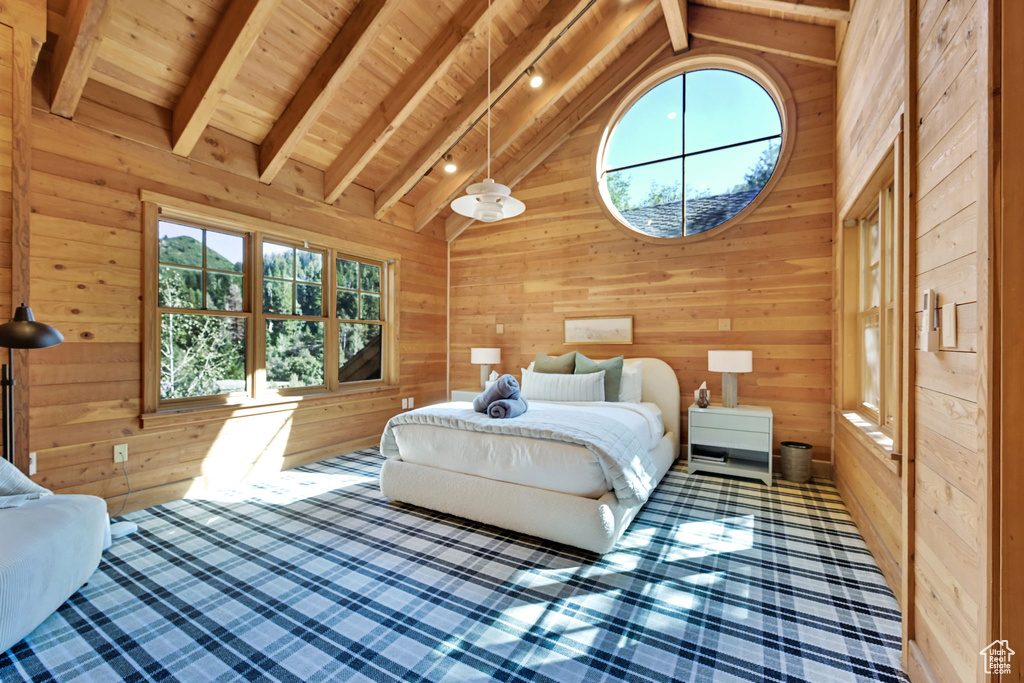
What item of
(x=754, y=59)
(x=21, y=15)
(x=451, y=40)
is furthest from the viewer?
(x=754, y=59)

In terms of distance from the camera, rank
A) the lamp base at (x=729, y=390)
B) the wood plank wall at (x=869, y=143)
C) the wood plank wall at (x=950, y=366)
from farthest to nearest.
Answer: the lamp base at (x=729, y=390), the wood plank wall at (x=869, y=143), the wood plank wall at (x=950, y=366)

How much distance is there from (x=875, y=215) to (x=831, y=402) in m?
1.57

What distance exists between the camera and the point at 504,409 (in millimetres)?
2850

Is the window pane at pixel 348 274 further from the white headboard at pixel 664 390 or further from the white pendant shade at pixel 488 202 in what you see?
the white headboard at pixel 664 390

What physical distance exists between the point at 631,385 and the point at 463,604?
2587mm

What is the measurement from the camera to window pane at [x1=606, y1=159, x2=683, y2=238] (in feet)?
14.4

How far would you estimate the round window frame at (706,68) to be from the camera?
12.5ft

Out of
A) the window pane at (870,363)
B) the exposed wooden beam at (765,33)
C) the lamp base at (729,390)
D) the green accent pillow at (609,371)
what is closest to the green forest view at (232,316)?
the green accent pillow at (609,371)

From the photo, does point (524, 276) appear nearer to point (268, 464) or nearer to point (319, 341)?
point (319, 341)

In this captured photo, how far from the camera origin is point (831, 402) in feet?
11.9

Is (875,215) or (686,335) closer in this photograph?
(875,215)

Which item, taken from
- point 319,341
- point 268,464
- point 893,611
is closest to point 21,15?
point 319,341

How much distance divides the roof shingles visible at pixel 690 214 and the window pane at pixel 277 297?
347 cm

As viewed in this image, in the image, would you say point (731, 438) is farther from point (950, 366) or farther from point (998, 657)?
point (998, 657)
